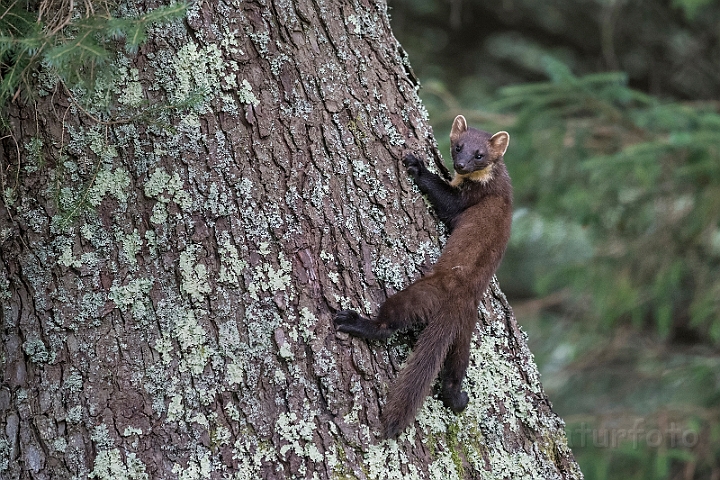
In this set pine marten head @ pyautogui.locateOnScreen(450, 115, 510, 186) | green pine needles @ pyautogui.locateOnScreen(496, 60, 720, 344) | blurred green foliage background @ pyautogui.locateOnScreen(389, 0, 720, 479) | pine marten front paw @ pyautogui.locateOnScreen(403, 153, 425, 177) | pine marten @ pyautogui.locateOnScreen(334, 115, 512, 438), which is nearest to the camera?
pine marten @ pyautogui.locateOnScreen(334, 115, 512, 438)

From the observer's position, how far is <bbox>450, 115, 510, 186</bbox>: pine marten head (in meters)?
3.94

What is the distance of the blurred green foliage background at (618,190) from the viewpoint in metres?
5.80

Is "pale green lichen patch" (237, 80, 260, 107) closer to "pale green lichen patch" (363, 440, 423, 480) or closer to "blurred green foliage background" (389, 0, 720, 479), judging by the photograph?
"pale green lichen patch" (363, 440, 423, 480)

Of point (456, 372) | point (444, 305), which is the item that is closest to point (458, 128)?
point (444, 305)

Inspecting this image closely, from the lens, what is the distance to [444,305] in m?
2.95

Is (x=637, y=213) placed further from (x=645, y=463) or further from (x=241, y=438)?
(x=241, y=438)

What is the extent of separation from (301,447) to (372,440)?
9.6 inches

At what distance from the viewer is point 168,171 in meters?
2.46

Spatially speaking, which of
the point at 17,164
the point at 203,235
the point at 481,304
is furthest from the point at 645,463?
the point at 17,164

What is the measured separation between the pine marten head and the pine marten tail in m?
1.16

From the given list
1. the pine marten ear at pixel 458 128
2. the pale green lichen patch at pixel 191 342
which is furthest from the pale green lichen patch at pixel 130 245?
the pine marten ear at pixel 458 128

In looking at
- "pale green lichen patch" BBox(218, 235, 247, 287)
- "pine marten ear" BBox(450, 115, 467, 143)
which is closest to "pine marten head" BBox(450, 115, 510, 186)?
"pine marten ear" BBox(450, 115, 467, 143)

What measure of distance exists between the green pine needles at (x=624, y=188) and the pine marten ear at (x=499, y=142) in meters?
1.24

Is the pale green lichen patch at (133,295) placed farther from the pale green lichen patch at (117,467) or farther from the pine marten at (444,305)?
the pine marten at (444,305)
